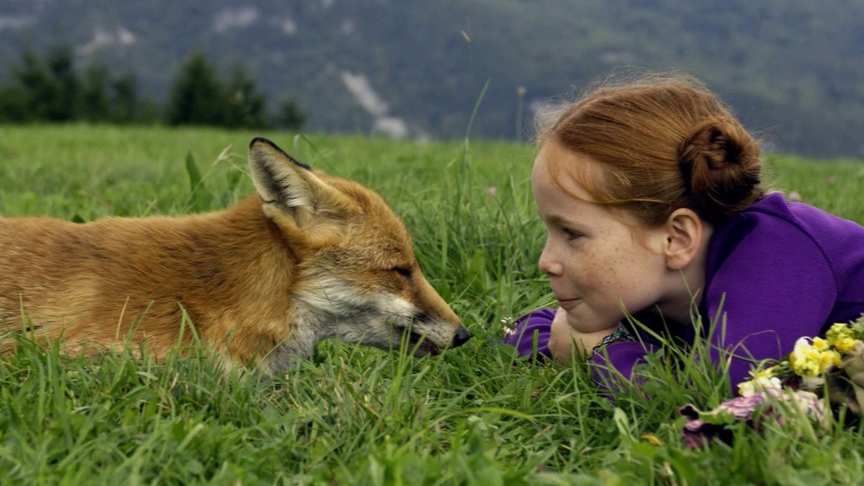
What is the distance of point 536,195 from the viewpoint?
140 inches

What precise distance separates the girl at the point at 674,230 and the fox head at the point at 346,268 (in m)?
0.58

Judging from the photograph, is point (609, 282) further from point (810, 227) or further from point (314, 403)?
point (314, 403)

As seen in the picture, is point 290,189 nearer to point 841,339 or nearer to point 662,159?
point 662,159

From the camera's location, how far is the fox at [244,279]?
345cm

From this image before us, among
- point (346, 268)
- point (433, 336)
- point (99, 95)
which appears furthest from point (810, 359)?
point (99, 95)

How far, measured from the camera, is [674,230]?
11.1ft

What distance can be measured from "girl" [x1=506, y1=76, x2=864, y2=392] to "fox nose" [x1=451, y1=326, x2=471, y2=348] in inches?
14.4

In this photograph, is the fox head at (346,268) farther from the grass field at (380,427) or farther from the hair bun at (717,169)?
the hair bun at (717,169)

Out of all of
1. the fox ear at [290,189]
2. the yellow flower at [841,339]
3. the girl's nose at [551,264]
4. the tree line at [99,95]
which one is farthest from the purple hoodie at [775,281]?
the tree line at [99,95]

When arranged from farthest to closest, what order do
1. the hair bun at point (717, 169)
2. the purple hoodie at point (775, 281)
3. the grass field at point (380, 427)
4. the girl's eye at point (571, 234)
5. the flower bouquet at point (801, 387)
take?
1. the girl's eye at point (571, 234)
2. the hair bun at point (717, 169)
3. the purple hoodie at point (775, 281)
4. the flower bouquet at point (801, 387)
5. the grass field at point (380, 427)

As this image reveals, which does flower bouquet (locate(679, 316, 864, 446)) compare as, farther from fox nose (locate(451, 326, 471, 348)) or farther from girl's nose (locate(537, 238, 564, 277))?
fox nose (locate(451, 326, 471, 348))

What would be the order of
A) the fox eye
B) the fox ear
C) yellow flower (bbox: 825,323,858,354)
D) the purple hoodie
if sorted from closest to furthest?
yellow flower (bbox: 825,323,858,354) → the purple hoodie → the fox ear → the fox eye

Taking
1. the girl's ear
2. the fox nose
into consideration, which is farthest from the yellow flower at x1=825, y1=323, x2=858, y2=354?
the fox nose

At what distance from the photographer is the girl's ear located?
336 cm
